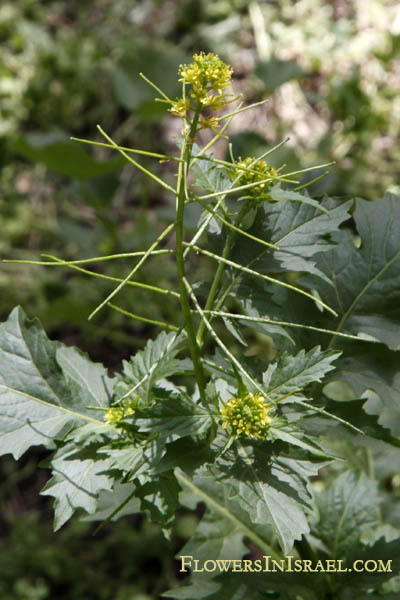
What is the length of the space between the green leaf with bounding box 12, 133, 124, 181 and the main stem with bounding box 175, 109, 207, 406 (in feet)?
6.72

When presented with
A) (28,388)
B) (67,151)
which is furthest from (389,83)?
(28,388)

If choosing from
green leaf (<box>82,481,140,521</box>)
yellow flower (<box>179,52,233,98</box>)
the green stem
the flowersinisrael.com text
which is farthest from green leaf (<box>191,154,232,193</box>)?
the flowersinisrael.com text

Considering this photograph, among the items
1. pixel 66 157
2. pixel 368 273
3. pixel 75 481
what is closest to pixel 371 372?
pixel 368 273

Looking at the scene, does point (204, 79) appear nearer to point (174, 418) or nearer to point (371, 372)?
point (174, 418)

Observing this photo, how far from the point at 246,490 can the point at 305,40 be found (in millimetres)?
3838

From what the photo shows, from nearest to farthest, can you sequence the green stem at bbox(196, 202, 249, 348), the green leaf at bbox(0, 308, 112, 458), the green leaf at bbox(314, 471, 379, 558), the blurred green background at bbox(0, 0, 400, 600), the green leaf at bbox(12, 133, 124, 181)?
the green stem at bbox(196, 202, 249, 348)
the green leaf at bbox(0, 308, 112, 458)
the green leaf at bbox(314, 471, 379, 558)
the blurred green background at bbox(0, 0, 400, 600)
the green leaf at bbox(12, 133, 124, 181)

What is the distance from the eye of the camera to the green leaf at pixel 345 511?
1.67m

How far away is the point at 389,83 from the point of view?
12.9 feet

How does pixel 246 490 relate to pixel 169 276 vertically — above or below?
above

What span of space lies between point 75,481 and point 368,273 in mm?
889

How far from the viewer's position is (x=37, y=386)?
1.40 meters

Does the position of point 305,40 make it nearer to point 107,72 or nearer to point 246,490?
point 107,72

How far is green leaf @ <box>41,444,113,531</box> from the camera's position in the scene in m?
1.21

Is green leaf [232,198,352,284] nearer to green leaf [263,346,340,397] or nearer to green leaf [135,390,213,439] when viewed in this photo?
green leaf [263,346,340,397]
